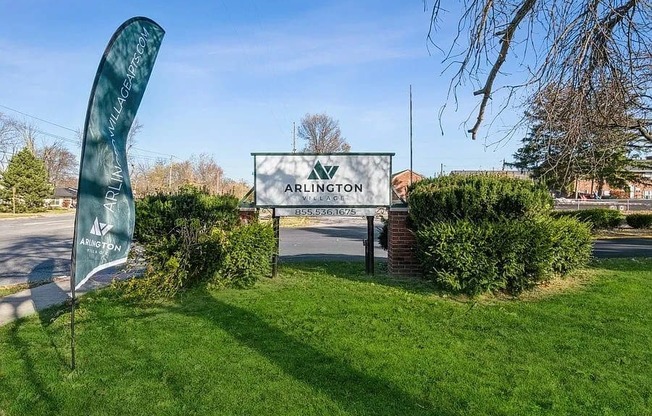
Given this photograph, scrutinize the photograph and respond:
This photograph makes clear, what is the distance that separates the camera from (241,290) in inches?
287

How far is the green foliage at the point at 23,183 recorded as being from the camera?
150 feet

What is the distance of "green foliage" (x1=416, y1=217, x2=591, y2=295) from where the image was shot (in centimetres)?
654

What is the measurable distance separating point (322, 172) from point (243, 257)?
238 centimetres

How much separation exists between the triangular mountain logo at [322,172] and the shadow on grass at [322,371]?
11.6 feet

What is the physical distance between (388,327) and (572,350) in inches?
70.5

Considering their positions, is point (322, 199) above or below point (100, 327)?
above

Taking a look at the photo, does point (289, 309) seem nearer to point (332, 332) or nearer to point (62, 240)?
point (332, 332)

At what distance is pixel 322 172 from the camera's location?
8.78 metres

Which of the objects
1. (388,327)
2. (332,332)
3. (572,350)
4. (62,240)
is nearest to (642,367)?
(572,350)

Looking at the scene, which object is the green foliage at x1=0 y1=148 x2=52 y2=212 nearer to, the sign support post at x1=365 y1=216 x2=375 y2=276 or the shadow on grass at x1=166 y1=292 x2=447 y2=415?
the sign support post at x1=365 y1=216 x2=375 y2=276

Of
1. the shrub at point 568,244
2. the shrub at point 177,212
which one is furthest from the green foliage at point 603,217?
the shrub at point 177,212

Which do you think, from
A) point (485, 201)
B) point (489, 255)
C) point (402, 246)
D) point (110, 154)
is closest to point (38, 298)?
point (110, 154)

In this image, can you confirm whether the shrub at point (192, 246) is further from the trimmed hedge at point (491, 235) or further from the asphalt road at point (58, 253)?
the asphalt road at point (58, 253)

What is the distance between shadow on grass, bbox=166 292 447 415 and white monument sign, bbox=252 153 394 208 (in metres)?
3.30
